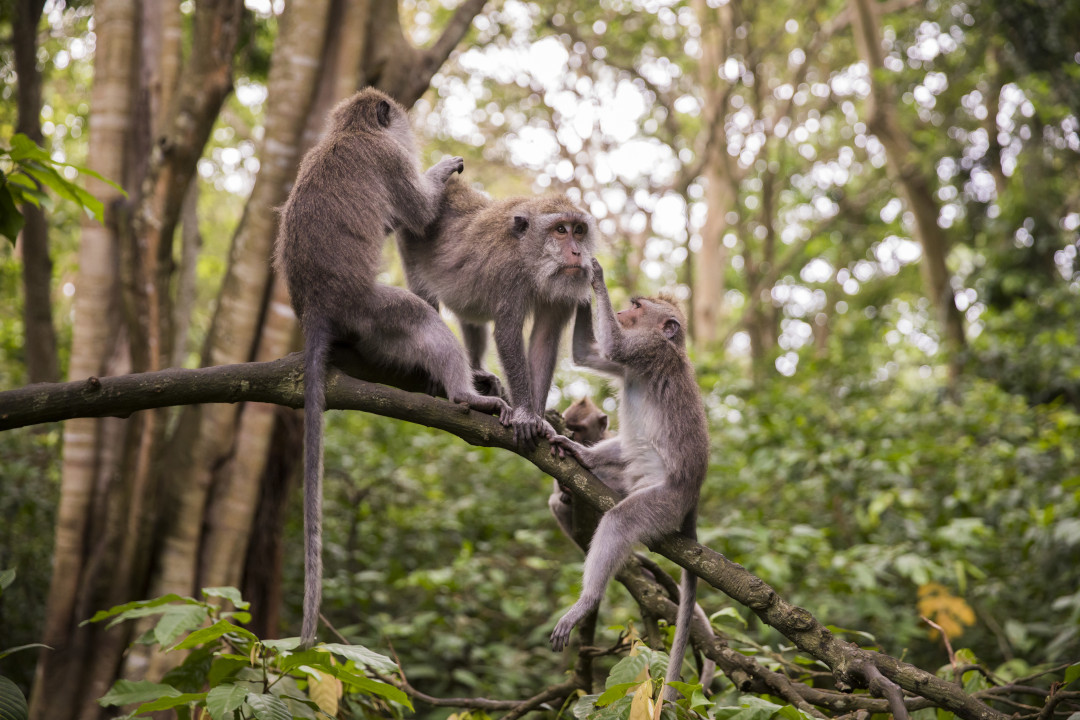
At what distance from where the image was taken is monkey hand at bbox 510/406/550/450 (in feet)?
9.96

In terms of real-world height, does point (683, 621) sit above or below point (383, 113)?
Answer: below

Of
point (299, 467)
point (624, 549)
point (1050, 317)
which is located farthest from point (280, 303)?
point (1050, 317)

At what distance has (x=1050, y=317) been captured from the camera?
11977mm

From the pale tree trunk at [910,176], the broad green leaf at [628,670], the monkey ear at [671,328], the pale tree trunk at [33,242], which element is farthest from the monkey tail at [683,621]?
the pale tree trunk at [910,176]

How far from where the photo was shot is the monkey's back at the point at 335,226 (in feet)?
11.7

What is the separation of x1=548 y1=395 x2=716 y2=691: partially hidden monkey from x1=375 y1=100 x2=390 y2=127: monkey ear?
4.47ft

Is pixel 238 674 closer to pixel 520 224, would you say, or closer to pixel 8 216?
pixel 8 216

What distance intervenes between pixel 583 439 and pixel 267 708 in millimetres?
2489

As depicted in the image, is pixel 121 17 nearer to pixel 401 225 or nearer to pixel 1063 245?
pixel 401 225

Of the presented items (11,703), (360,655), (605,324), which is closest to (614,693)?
(360,655)

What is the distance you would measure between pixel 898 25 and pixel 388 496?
11.9m

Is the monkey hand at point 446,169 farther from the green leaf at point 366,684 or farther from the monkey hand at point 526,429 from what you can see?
the green leaf at point 366,684

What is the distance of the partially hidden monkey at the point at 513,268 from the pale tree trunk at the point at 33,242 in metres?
5.19

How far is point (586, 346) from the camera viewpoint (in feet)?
13.8
